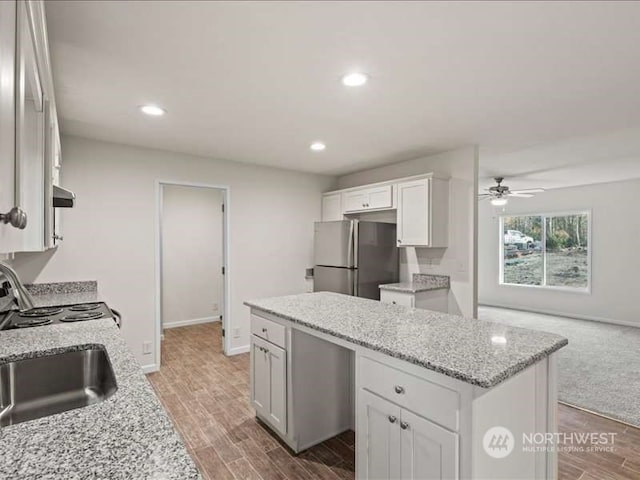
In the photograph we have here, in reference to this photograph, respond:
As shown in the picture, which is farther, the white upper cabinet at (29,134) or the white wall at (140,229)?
the white wall at (140,229)

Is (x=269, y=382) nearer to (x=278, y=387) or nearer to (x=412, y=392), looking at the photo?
(x=278, y=387)

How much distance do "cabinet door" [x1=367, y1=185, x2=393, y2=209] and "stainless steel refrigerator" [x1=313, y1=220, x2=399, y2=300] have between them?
0.83 feet

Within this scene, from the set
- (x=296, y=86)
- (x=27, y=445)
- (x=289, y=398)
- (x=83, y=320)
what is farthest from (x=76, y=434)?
(x=296, y=86)

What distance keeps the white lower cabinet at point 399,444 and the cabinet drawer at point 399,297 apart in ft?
6.89

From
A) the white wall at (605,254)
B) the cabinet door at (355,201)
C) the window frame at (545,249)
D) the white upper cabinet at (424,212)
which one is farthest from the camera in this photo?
the window frame at (545,249)

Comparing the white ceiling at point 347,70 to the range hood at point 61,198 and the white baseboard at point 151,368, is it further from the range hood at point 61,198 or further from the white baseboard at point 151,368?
the white baseboard at point 151,368

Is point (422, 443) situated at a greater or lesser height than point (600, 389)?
greater

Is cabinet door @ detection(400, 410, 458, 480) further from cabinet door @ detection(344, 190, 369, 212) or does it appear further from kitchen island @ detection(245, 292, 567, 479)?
cabinet door @ detection(344, 190, 369, 212)

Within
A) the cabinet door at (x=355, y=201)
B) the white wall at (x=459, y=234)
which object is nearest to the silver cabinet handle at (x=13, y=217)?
the white wall at (x=459, y=234)

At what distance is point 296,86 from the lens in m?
2.23

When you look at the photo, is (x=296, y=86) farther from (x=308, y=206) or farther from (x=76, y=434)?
(x=308, y=206)

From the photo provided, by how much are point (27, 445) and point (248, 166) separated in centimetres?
393

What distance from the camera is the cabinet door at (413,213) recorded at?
3.69 m

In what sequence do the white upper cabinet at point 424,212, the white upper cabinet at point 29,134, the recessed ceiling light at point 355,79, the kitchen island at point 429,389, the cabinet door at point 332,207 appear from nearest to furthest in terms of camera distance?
the white upper cabinet at point 29,134
the kitchen island at point 429,389
the recessed ceiling light at point 355,79
the white upper cabinet at point 424,212
the cabinet door at point 332,207
